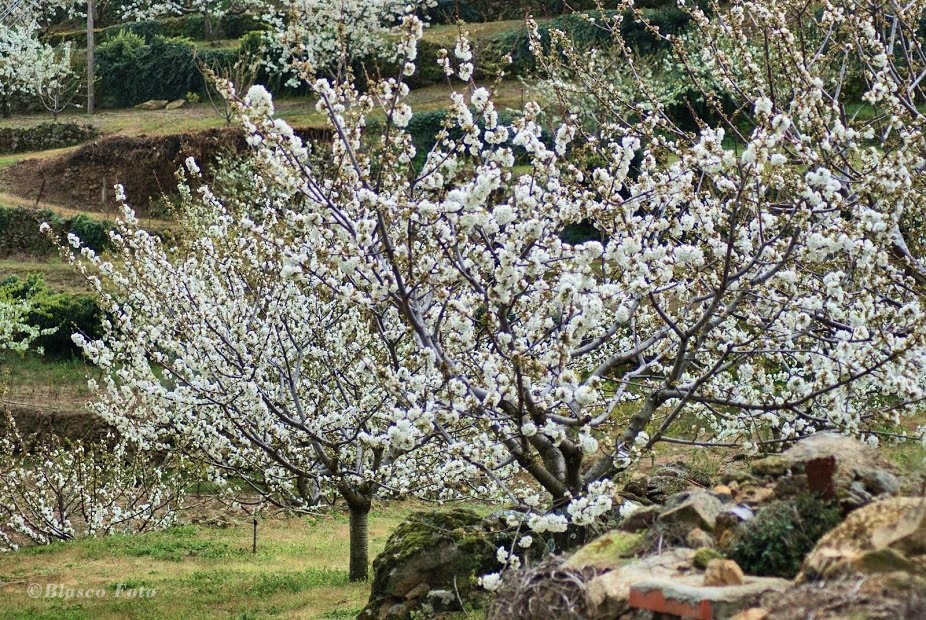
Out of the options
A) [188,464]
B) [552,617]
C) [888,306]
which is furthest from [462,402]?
[188,464]

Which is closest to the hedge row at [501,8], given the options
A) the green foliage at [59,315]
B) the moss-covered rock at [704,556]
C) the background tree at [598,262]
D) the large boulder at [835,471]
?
the green foliage at [59,315]

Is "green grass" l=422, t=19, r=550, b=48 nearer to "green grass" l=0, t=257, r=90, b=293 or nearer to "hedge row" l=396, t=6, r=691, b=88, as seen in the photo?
"hedge row" l=396, t=6, r=691, b=88

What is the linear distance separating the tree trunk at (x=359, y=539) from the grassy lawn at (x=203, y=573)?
179 millimetres

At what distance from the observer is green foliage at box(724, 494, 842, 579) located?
448 cm

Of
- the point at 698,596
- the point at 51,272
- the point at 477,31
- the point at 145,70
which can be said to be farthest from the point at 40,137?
the point at 698,596

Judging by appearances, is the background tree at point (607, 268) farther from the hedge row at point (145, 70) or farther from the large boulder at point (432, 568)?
the hedge row at point (145, 70)

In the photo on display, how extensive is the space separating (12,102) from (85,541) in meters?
29.8

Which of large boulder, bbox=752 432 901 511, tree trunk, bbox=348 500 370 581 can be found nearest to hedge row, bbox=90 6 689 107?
tree trunk, bbox=348 500 370 581

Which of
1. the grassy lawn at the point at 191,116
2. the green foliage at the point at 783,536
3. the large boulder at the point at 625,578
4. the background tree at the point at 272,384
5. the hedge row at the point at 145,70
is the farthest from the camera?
the hedge row at the point at 145,70

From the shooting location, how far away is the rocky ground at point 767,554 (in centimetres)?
381

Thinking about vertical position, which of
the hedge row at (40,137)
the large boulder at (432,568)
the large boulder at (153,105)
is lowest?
the large boulder at (432,568)

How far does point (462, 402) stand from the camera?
5.88m

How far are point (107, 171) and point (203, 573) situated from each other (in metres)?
22.4

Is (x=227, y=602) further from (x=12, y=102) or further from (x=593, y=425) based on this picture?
(x=12, y=102)
